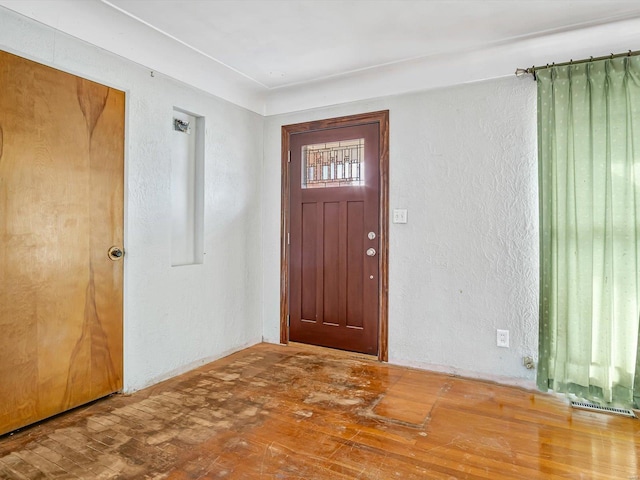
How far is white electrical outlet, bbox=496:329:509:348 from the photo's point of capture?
2.80 m

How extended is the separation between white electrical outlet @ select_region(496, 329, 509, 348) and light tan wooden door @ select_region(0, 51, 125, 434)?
262 centimetres

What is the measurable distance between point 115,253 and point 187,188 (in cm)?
86

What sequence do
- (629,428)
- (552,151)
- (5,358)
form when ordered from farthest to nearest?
(552,151), (629,428), (5,358)

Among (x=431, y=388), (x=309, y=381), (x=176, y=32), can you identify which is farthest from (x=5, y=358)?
(x=431, y=388)

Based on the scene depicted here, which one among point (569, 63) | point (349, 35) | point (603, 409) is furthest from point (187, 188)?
point (603, 409)

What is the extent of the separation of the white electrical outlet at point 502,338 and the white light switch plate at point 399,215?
1089 millimetres

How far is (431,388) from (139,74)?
116 inches

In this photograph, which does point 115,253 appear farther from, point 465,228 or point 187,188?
point 465,228

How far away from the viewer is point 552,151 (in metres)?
2.54

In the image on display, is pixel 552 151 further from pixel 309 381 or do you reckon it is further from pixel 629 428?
pixel 309 381

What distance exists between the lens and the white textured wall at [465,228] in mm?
2758

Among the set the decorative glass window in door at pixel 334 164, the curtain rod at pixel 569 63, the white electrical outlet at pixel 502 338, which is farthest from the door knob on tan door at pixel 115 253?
the curtain rod at pixel 569 63

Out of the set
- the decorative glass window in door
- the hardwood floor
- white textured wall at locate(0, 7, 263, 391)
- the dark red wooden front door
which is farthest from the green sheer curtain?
white textured wall at locate(0, 7, 263, 391)

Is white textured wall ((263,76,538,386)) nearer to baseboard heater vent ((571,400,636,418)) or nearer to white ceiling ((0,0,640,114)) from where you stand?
white ceiling ((0,0,640,114))
